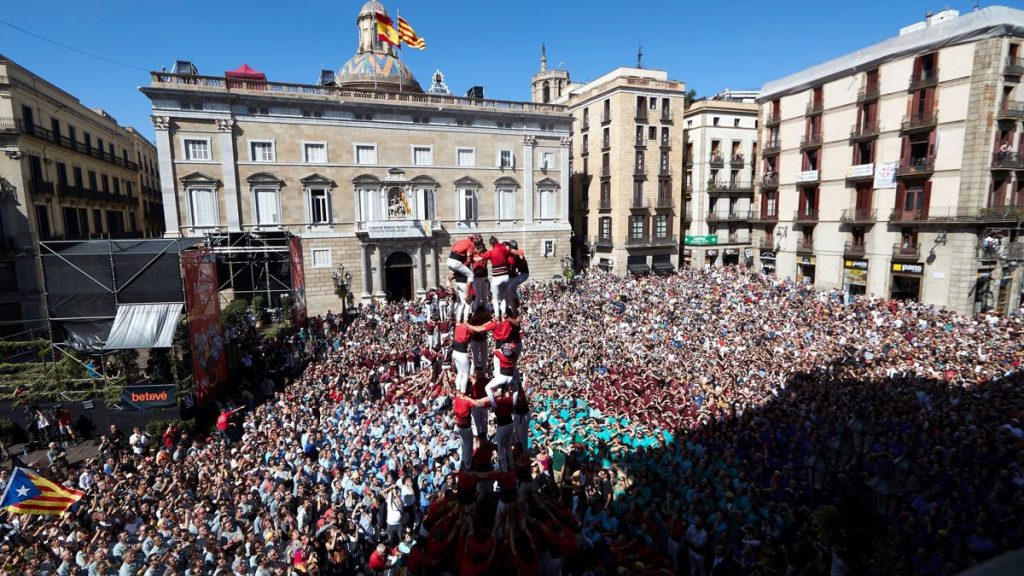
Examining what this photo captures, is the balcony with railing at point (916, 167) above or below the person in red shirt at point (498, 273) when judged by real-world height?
above

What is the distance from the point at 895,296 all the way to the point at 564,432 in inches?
1037

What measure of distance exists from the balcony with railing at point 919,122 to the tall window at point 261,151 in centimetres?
3646

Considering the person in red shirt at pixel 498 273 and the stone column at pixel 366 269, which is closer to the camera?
the person in red shirt at pixel 498 273

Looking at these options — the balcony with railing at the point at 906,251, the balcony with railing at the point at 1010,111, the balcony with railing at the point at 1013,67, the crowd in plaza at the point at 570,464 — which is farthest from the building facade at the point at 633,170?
the crowd in plaza at the point at 570,464

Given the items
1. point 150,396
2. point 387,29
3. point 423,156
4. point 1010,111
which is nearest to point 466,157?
point 423,156

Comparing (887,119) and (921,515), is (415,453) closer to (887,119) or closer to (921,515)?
(921,515)

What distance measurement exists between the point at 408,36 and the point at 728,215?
28.4 m

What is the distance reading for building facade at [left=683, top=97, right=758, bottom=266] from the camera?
1661 inches

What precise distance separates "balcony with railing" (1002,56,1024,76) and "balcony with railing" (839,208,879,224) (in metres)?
8.37

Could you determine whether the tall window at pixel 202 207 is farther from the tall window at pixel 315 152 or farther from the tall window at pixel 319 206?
the tall window at pixel 315 152

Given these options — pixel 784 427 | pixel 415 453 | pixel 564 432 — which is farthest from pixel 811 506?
pixel 415 453

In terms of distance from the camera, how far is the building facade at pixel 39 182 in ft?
87.2

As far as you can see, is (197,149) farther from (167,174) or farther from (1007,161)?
(1007,161)

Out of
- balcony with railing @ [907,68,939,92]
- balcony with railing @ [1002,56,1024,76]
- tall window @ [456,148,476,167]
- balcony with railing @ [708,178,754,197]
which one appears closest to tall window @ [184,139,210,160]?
tall window @ [456,148,476,167]
